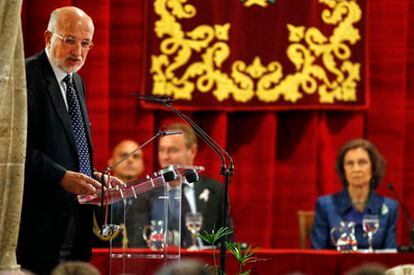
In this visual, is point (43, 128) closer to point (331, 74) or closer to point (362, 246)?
point (362, 246)

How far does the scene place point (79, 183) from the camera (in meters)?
3.67

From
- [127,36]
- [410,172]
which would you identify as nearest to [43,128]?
[127,36]

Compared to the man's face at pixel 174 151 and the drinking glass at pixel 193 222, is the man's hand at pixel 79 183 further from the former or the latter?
the man's face at pixel 174 151

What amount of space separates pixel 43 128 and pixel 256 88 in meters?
2.89

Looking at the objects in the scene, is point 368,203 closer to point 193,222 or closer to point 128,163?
point 193,222

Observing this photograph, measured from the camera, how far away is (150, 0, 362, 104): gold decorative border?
6.42m

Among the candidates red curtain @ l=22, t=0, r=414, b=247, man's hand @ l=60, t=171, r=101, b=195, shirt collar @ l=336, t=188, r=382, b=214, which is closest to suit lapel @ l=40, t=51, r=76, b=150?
man's hand @ l=60, t=171, r=101, b=195

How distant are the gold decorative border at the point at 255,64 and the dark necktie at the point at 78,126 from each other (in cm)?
239

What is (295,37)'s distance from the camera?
6531 millimetres

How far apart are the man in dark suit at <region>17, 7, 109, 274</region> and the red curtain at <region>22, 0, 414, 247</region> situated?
7.91 feet

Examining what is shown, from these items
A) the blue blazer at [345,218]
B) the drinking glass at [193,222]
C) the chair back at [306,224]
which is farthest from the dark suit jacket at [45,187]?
the chair back at [306,224]

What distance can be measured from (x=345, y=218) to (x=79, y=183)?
2340mm

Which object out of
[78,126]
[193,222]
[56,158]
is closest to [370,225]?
[193,222]

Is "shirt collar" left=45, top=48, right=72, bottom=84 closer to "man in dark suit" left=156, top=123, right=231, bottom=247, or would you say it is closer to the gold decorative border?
"man in dark suit" left=156, top=123, right=231, bottom=247
